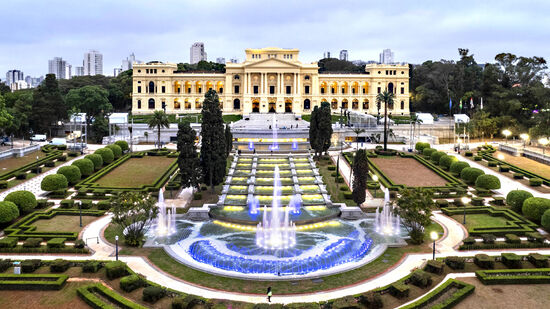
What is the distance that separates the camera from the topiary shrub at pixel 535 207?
33688 millimetres

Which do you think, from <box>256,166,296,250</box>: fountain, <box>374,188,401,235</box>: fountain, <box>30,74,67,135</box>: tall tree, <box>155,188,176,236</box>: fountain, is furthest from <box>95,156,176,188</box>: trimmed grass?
<box>30,74,67,135</box>: tall tree

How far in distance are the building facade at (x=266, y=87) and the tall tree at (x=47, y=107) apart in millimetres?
29336

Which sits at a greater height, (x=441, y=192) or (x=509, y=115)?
(x=509, y=115)

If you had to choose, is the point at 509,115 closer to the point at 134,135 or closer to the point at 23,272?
the point at 134,135

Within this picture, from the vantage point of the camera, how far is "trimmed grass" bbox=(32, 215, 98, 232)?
1337 inches

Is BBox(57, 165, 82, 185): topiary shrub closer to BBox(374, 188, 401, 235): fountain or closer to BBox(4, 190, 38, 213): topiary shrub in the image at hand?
BBox(4, 190, 38, 213): topiary shrub

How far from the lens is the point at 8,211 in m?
33.6

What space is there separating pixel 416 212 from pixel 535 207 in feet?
34.7

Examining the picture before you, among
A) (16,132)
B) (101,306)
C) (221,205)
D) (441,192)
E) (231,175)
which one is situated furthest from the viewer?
(16,132)

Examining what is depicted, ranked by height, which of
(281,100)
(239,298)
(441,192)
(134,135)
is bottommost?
(239,298)

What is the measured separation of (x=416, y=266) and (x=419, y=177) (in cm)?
2559

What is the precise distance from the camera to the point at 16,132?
253 ft

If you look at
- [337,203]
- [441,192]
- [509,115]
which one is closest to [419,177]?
[441,192]

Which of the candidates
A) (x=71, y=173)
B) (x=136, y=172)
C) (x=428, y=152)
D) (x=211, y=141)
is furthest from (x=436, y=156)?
(x=71, y=173)
